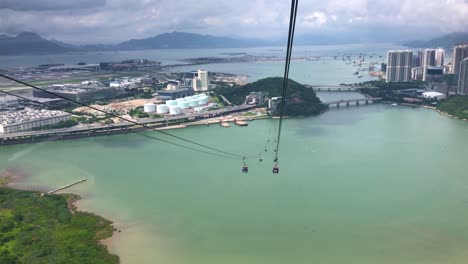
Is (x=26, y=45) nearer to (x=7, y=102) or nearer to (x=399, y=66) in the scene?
(x=7, y=102)

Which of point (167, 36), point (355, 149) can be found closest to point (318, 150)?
point (355, 149)

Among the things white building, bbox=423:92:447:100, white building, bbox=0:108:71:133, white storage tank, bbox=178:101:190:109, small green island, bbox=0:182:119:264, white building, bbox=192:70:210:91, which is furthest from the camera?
white building, bbox=192:70:210:91

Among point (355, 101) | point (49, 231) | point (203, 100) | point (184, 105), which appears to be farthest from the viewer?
point (355, 101)

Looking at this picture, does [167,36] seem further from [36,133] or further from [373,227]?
[373,227]

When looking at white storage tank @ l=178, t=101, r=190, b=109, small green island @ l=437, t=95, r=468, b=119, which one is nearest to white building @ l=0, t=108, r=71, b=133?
white storage tank @ l=178, t=101, r=190, b=109

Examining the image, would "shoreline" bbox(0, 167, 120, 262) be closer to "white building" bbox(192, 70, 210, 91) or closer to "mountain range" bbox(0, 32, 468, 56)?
"white building" bbox(192, 70, 210, 91)

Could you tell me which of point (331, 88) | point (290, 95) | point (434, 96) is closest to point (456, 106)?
point (434, 96)

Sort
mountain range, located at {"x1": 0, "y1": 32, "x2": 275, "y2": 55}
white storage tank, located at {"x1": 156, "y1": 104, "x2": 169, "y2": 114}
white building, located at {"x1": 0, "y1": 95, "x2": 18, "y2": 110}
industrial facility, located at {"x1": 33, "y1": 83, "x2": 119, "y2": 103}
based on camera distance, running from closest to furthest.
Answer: white storage tank, located at {"x1": 156, "y1": 104, "x2": 169, "y2": 114} < white building, located at {"x1": 0, "y1": 95, "x2": 18, "y2": 110} < industrial facility, located at {"x1": 33, "y1": 83, "x2": 119, "y2": 103} < mountain range, located at {"x1": 0, "y1": 32, "x2": 275, "y2": 55}

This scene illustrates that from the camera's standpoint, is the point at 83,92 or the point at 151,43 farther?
the point at 151,43
